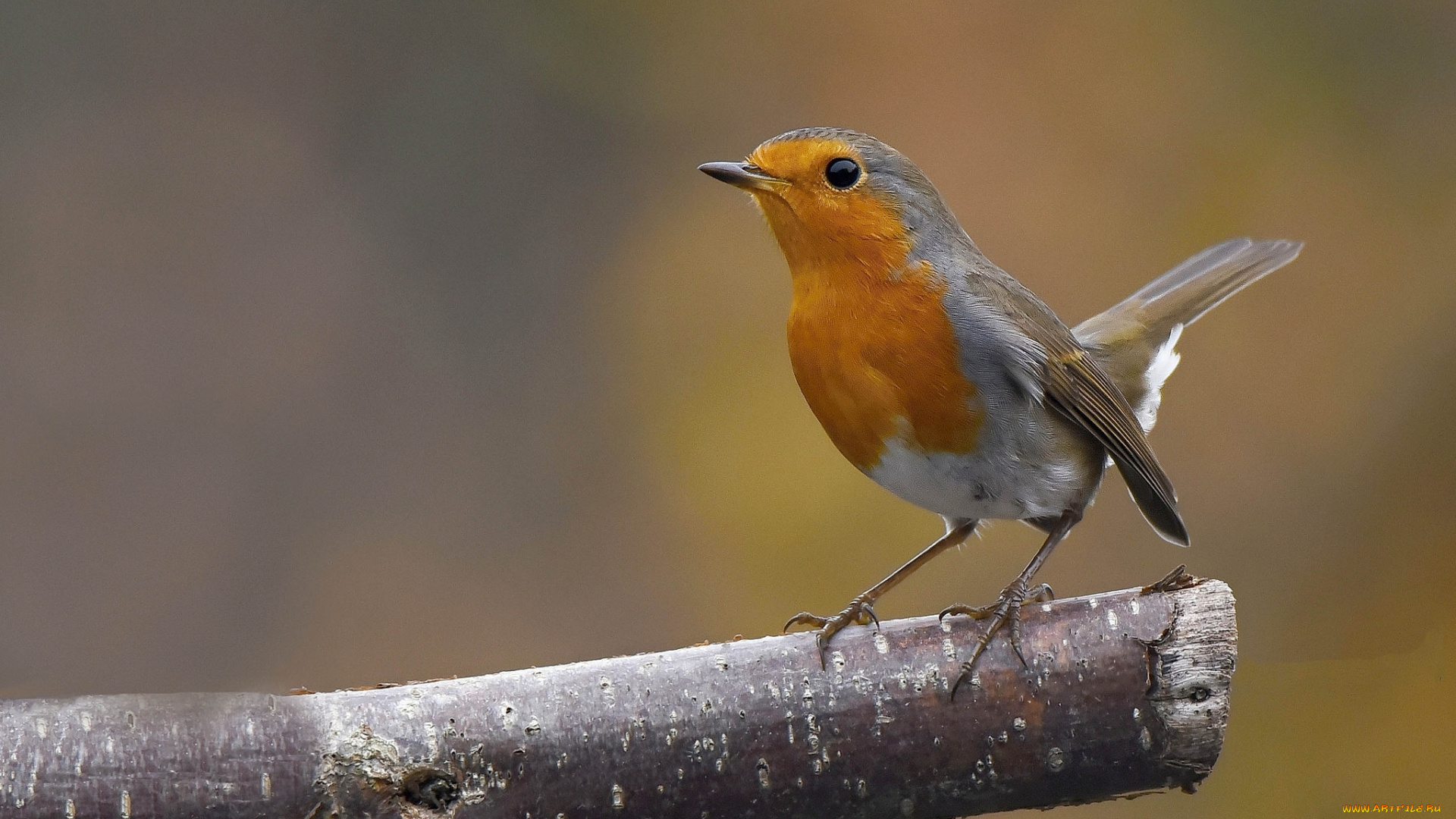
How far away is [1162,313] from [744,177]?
1.59m

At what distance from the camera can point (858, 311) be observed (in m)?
2.75

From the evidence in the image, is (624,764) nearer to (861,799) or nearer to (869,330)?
(861,799)

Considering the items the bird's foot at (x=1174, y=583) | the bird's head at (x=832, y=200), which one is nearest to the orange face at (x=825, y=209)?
the bird's head at (x=832, y=200)

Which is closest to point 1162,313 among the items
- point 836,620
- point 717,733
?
point 836,620

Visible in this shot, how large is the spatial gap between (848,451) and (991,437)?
341 millimetres

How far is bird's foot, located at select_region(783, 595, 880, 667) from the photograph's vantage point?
2.38 metres

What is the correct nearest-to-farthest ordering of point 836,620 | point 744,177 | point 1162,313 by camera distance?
1. point 836,620
2. point 744,177
3. point 1162,313

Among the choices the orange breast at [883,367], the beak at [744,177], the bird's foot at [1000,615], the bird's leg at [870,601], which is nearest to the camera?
the bird's foot at [1000,615]

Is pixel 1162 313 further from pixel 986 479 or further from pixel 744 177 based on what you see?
pixel 744 177

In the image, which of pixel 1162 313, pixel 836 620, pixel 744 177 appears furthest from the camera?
pixel 1162 313

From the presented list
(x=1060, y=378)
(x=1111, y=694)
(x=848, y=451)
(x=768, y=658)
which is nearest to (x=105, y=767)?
(x=768, y=658)

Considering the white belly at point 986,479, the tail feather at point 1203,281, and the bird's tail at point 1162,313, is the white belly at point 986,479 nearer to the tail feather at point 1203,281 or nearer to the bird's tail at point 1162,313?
the bird's tail at point 1162,313

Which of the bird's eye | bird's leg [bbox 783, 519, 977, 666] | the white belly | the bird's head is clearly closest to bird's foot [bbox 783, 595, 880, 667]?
bird's leg [bbox 783, 519, 977, 666]

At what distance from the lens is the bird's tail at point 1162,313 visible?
141 inches
